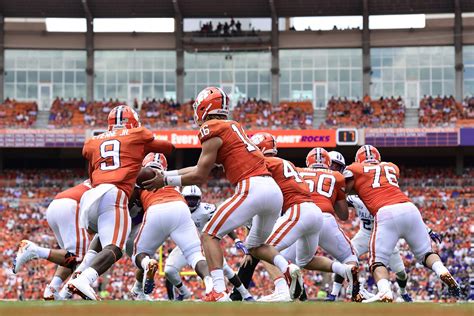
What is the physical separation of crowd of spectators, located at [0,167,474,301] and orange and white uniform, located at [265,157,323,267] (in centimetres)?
1014

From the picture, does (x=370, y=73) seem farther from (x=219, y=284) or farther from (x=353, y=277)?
(x=219, y=284)

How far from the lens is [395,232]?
11.9 metres

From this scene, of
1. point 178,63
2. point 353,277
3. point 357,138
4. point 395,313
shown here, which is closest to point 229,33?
point 178,63

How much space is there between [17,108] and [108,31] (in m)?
5.86

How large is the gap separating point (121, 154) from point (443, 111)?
33541 mm

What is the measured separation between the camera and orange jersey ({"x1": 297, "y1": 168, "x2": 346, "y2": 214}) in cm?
1298

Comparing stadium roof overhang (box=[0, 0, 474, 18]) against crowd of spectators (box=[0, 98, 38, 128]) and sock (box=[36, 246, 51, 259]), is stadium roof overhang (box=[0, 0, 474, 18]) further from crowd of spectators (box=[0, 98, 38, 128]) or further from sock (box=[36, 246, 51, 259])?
sock (box=[36, 246, 51, 259])

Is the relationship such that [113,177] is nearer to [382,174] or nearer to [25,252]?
[25,252]

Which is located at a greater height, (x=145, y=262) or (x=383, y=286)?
(x=145, y=262)

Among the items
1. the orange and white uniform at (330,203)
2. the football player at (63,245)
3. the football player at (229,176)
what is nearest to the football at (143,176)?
the football player at (229,176)

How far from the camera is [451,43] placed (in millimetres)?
43469

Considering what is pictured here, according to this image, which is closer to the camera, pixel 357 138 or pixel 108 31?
pixel 357 138

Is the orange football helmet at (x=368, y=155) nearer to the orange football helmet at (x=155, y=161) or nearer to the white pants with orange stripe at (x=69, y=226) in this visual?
the orange football helmet at (x=155, y=161)

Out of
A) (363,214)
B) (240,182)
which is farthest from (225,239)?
(240,182)
